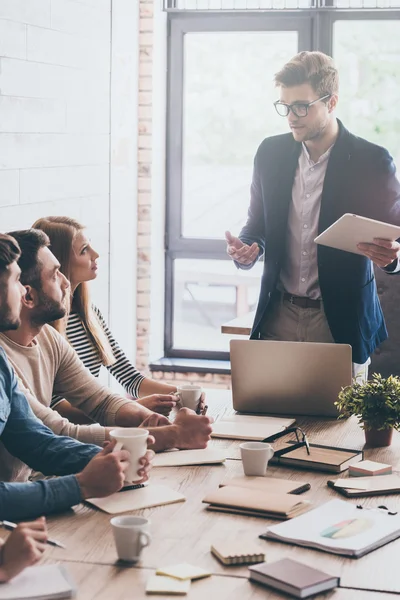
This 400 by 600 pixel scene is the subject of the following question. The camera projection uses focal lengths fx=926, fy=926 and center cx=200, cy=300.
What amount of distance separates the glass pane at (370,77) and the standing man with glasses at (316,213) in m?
2.03

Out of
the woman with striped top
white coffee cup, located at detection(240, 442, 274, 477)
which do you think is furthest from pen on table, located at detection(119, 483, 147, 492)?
the woman with striped top

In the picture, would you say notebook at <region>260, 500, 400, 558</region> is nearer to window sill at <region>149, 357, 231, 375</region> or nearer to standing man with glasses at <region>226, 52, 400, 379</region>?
standing man with glasses at <region>226, 52, 400, 379</region>

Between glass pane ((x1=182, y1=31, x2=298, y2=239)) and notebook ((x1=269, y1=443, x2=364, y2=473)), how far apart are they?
126 inches

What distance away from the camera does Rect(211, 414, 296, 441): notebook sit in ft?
7.85

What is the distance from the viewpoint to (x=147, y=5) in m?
4.97

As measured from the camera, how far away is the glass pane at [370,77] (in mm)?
5031

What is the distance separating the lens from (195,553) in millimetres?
1609

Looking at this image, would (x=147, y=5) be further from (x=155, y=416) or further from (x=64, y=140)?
(x=155, y=416)

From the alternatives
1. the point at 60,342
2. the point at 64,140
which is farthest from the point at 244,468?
the point at 64,140

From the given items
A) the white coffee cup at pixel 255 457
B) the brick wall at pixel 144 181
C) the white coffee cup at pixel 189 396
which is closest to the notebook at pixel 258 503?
the white coffee cup at pixel 255 457

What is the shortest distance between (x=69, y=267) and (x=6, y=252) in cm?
101

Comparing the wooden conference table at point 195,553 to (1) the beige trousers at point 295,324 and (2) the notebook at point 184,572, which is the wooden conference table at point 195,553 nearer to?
(2) the notebook at point 184,572

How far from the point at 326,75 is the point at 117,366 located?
1212mm

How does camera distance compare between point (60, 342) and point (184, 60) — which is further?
point (184, 60)
